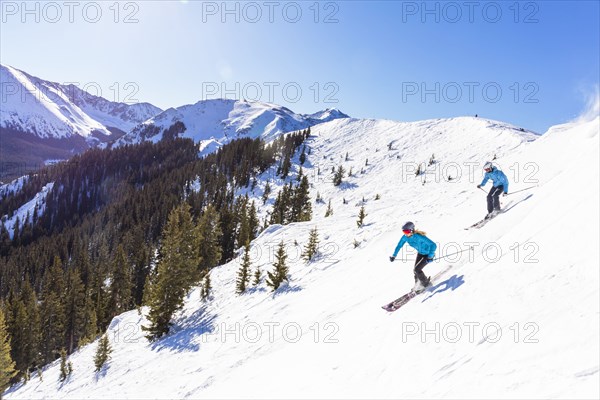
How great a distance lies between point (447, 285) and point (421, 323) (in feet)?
6.39

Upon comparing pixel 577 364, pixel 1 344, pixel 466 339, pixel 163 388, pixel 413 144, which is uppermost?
pixel 413 144

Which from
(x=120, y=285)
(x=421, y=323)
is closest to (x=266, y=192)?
(x=120, y=285)

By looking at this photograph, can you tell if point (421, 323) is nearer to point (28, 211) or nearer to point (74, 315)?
point (74, 315)

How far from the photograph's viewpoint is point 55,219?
437ft

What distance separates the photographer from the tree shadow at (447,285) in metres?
9.45

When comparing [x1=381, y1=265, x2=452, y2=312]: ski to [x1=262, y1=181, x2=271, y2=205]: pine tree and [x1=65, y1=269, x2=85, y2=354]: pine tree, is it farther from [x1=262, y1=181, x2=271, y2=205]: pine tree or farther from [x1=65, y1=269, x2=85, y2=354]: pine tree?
[x1=262, y1=181, x2=271, y2=205]: pine tree

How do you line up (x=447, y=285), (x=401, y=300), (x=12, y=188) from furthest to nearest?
(x=12, y=188), (x=401, y=300), (x=447, y=285)

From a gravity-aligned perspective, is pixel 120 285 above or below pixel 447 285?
below

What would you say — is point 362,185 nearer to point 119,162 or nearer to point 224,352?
point 224,352

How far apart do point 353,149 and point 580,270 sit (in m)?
78.4

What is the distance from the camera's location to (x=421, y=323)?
8.39 m

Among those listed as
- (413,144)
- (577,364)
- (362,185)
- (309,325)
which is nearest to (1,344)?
(309,325)

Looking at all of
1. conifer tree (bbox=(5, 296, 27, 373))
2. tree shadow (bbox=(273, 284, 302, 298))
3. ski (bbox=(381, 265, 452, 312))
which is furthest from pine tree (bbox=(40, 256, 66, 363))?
ski (bbox=(381, 265, 452, 312))

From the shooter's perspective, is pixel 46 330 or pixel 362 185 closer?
pixel 46 330
